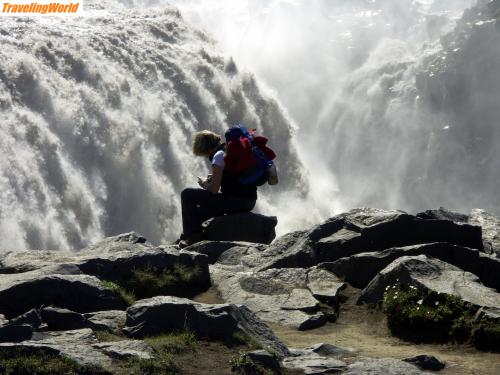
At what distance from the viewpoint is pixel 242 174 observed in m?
15.1

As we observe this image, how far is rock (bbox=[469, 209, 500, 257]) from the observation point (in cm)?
1441

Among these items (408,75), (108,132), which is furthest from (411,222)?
(408,75)

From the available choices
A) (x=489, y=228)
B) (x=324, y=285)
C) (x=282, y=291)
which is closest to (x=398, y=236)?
(x=324, y=285)

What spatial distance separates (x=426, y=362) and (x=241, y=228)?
24.2 feet

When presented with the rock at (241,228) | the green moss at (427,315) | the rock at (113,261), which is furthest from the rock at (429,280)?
the rock at (241,228)

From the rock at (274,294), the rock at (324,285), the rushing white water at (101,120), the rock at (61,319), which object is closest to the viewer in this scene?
the rock at (61,319)

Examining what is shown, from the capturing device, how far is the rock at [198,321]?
8.95m

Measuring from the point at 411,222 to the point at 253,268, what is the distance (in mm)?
2226

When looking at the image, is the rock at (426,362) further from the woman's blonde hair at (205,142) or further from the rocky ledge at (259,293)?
the woman's blonde hair at (205,142)

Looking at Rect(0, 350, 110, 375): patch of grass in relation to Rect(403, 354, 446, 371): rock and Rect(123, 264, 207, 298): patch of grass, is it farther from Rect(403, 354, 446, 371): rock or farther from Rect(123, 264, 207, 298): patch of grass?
Rect(123, 264, 207, 298): patch of grass

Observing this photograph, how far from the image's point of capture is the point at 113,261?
39.4 feet

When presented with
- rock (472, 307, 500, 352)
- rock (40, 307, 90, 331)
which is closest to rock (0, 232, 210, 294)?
rock (40, 307, 90, 331)

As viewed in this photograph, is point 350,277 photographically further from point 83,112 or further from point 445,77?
point 445,77

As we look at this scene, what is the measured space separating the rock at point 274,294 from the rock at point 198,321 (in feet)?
6.24
